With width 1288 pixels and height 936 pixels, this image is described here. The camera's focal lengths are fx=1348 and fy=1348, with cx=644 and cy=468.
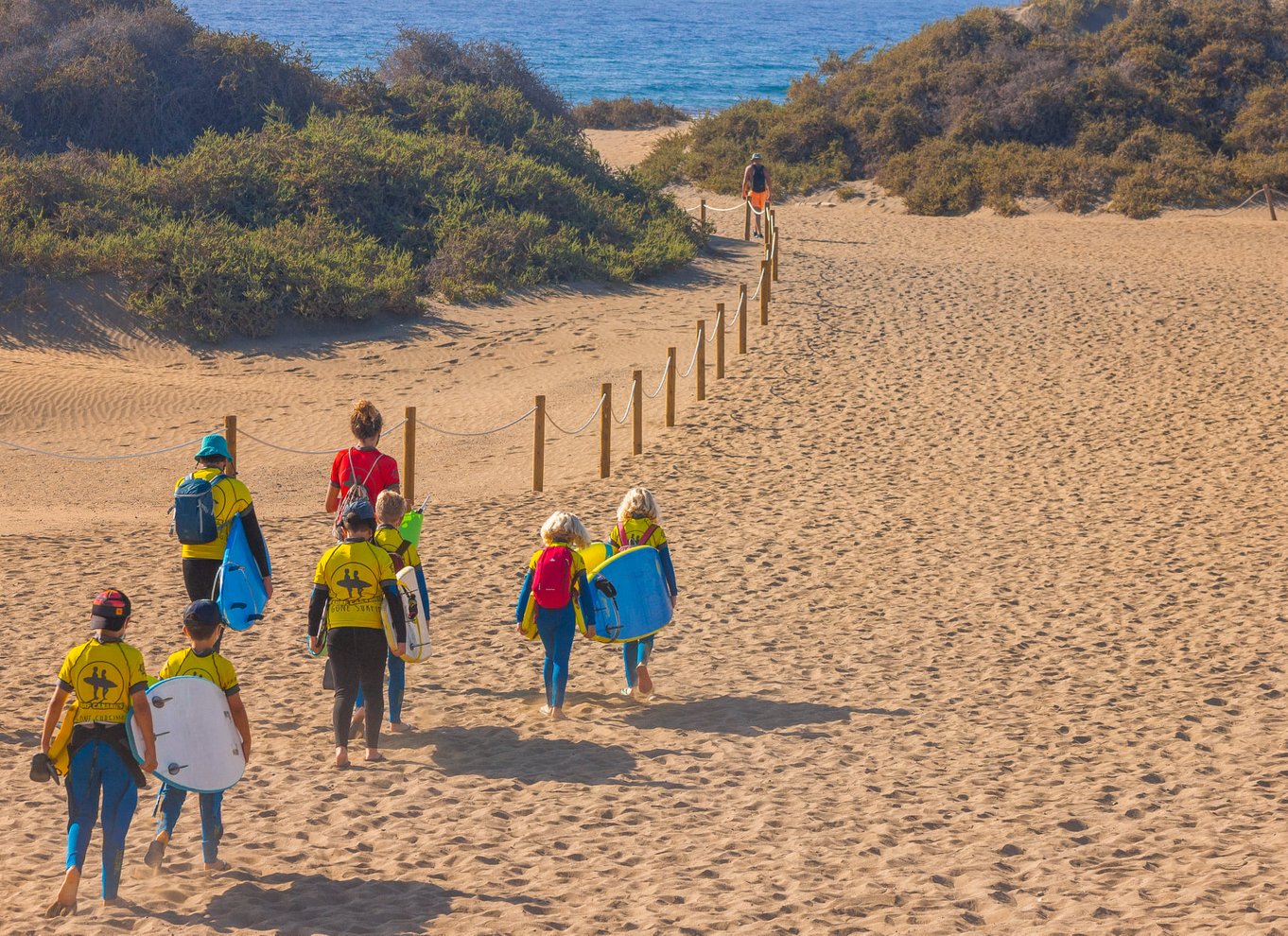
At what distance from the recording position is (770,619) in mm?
9695

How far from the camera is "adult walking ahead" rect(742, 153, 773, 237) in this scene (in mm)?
24609

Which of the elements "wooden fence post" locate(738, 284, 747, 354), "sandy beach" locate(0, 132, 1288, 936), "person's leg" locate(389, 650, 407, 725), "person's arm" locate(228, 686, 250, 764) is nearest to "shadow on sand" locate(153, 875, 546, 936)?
"sandy beach" locate(0, 132, 1288, 936)

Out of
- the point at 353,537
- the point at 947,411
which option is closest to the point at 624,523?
the point at 353,537

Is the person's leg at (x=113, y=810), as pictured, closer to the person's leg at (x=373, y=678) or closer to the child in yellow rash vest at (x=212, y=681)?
the child in yellow rash vest at (x=212, y=681)

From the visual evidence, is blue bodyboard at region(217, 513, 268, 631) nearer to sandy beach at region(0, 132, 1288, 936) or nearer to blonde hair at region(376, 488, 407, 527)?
sandy beach at region(0, 132, 1288, 936)

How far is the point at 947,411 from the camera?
1541 centimetres

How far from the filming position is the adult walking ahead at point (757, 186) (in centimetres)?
2461

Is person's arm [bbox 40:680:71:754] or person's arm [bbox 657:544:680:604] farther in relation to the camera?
person's arm [bbox 657:544:680:604]

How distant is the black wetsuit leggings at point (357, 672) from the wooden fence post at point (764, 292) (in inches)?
519

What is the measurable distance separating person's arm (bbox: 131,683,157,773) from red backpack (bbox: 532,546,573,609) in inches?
99.1

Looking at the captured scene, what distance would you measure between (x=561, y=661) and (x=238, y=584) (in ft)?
6.03

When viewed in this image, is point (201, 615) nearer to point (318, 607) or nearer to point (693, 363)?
point (318, 607)

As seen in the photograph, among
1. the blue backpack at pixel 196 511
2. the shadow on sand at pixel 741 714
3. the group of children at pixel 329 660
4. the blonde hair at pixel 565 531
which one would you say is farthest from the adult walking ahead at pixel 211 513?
the shadow on sand at pixel 741 714

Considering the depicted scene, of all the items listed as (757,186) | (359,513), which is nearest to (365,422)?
(359,513)
